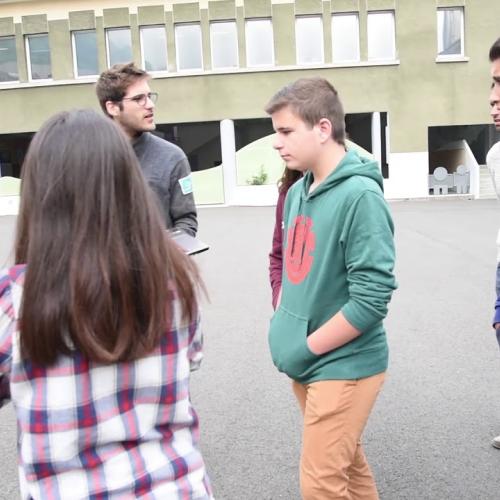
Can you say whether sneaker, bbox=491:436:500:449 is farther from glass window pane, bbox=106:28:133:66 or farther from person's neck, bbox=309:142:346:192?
glass window pane, bbox=106:28:133:66

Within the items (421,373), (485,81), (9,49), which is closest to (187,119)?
(9,49)

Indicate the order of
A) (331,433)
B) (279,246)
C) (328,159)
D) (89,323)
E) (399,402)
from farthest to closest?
(399,402) < (279,246) < (328,159) < (331,433) < (89,323)

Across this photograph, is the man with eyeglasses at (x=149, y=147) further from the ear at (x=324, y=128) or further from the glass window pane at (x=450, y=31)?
the glass window pane at (x=450, y=31)

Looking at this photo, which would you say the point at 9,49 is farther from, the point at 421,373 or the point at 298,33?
Result: the point at 421,373

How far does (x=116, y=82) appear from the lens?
323 cm

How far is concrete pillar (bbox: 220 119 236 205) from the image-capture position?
23625 millimetres

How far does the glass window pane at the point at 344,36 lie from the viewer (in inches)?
911

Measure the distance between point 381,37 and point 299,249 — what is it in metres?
23.1

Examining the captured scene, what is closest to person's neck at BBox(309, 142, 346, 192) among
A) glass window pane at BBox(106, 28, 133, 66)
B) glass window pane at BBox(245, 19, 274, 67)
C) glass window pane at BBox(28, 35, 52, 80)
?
glass window pane at BBox(245, 19, 274, 67)

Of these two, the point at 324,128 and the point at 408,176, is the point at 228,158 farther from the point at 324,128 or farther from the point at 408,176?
the point at 324,128

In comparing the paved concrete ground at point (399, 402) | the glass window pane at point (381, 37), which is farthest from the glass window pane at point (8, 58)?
→ the paved concrete ground at point (399, 402)

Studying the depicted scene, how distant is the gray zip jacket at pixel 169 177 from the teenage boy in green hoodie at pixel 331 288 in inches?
44.7

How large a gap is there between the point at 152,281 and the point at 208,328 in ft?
16.5

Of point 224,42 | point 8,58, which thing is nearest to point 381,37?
point 224,42
